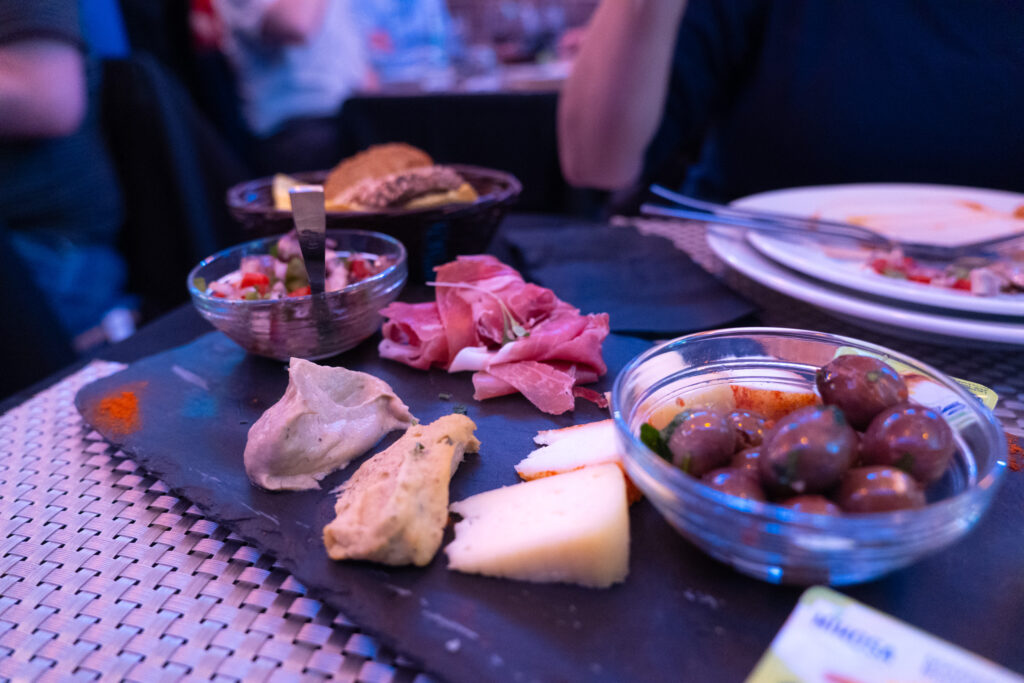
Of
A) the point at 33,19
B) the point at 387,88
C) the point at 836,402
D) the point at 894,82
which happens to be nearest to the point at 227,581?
the point at 836,402

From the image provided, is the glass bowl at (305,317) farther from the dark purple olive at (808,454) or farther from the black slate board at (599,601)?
the dark purple olive at (808,454)

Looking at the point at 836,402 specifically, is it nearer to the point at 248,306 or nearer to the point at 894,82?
the point at 248,306

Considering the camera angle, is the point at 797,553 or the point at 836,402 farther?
the point at 836,402

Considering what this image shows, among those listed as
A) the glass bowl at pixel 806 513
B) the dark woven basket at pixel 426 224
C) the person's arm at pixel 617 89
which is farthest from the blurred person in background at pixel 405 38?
the glass bowl at pixel 806 513

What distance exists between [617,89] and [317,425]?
59.6 inches

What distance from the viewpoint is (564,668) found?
53 cm

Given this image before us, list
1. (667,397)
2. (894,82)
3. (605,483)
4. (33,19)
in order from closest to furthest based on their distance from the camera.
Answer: (605,483)
(667,397)
(33,19)
(894,82)

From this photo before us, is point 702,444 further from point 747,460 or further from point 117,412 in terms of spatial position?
point 117,412

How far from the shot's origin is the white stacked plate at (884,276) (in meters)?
0.93

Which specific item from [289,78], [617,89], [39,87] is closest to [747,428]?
[617,89]

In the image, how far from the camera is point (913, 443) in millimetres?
575

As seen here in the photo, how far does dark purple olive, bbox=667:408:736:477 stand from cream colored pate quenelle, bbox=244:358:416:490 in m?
0.42

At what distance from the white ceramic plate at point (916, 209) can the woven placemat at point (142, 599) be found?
4.41ft

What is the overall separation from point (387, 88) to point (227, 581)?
→ 4406 millimetres
